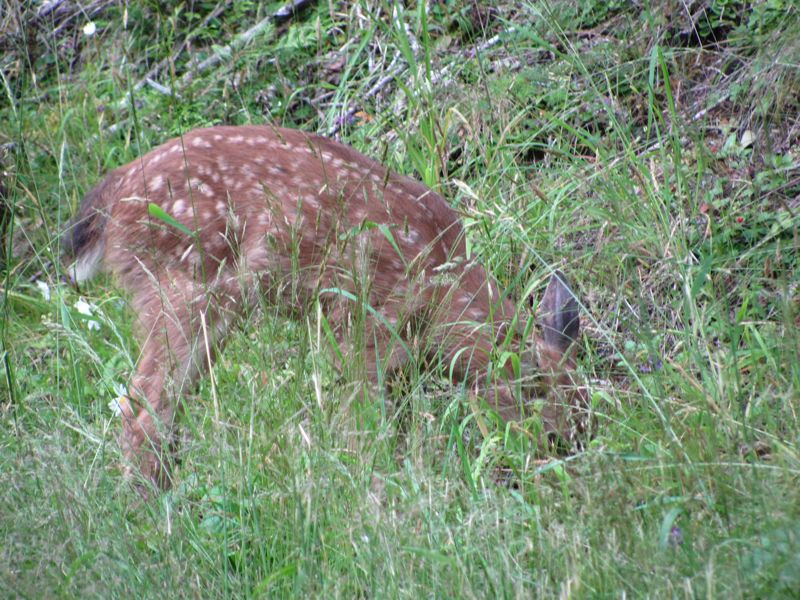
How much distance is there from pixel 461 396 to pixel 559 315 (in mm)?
545

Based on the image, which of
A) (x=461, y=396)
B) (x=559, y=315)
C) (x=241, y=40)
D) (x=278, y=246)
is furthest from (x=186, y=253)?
(x=241, y=40)

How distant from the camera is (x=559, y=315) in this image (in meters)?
3.73

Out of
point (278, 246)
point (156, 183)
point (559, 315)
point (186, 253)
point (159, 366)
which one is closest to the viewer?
point (186, 253)

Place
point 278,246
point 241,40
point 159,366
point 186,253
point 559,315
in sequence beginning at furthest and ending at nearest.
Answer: point 241,40 < point 159,366 < point 278,246 < point 559,315 < point 186,253

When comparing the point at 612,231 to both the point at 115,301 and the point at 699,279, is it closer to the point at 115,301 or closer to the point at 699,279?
the point at 699,279

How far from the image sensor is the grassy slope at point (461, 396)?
2414mm

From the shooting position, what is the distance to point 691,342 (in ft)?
10.6

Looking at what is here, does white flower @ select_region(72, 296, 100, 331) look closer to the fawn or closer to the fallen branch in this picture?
the fawn

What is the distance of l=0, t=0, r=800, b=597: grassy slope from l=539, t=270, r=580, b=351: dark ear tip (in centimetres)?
9

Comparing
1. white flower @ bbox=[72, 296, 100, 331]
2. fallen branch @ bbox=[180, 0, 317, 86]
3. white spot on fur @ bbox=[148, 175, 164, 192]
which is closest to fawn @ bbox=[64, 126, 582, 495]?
white spot on fur @ bbox=[148, 175, 164, 192]

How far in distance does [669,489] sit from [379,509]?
0.68 meters

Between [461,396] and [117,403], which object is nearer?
[461,396]

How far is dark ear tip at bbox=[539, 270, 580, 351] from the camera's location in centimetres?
369

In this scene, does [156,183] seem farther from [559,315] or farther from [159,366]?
[559,315]
